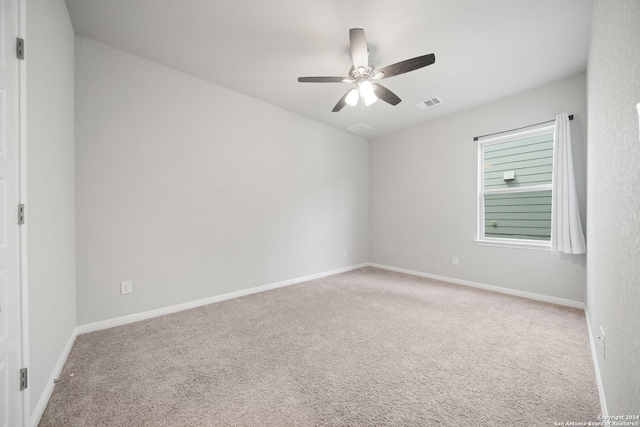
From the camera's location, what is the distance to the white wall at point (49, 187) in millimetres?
1328

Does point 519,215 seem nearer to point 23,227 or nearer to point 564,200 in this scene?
point 564,200

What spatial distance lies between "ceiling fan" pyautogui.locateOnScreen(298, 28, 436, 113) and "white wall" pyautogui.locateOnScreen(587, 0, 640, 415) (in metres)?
1.05

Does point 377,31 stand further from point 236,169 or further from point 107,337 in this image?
point 107,337

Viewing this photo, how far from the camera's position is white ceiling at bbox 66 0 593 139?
1967mm

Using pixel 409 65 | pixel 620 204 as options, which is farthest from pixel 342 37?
pixel 620 204

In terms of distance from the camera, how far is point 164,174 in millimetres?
2699

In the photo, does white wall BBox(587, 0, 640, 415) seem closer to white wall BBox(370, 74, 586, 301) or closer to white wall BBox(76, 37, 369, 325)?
white wall BBox(370, 74, 586, 301)

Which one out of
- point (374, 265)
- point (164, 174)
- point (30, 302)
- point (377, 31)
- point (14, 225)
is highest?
point (377, 31)

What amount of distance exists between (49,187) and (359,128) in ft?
13.5

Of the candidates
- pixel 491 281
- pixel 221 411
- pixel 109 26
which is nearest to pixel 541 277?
pixel 491 281

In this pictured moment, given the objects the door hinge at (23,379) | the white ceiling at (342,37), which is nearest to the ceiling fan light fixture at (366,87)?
the white ceiling at (342,37)

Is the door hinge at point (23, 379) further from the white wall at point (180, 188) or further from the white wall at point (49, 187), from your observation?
the white wall at point (180, 188)

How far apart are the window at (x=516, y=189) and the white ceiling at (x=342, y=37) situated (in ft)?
2.46

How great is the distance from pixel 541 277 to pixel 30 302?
4.67 meters
